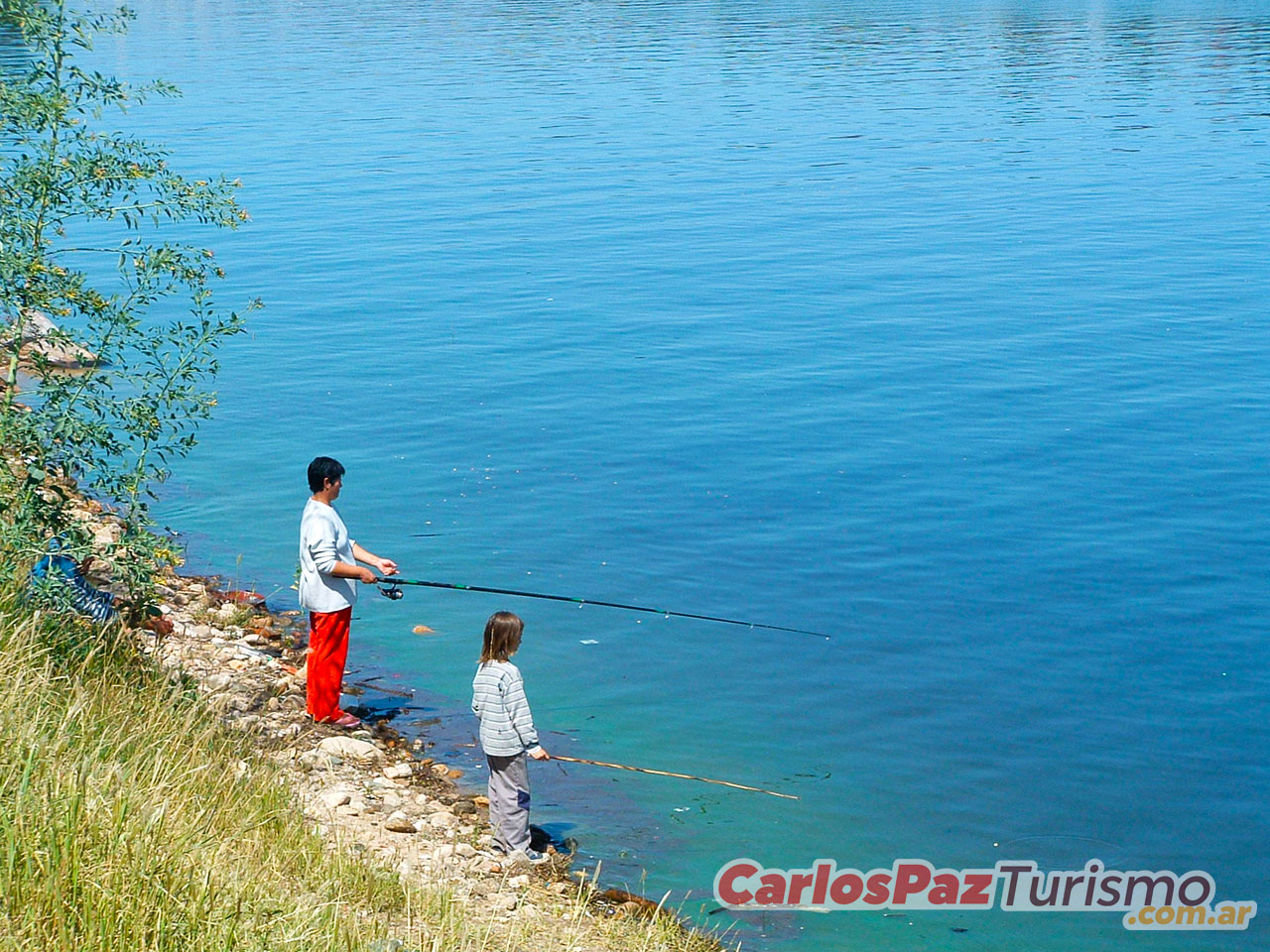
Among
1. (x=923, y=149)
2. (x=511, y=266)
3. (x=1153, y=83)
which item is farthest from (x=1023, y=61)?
(x=511, y=266)

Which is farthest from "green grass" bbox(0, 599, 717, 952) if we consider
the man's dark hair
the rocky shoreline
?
the man's dark hair

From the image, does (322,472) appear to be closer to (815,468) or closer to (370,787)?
(370,787)

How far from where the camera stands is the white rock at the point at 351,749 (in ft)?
31.3

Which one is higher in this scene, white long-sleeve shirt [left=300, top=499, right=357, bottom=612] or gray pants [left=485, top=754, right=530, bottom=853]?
white long-sleeve shirt [left=300, top=499, right=357, bottom=612]

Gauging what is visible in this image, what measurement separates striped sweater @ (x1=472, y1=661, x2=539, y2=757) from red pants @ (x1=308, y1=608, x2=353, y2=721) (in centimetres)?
167

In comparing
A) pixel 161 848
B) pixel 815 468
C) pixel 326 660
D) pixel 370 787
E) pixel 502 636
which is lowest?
pixel 815 468

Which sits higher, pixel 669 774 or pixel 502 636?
pixel 502 636

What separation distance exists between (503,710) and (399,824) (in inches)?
40.7

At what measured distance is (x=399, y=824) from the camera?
335 inches

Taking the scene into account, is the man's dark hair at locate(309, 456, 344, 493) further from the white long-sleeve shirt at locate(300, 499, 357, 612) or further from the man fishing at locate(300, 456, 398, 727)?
the white long-sleeve shirt at locate(300, 499, 357, 612)

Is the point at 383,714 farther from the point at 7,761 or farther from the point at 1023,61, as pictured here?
the point at 1023,61

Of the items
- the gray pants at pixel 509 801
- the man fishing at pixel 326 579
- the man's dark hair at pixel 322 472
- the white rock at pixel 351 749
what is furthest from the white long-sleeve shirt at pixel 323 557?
the gray pants at pixel 509 801

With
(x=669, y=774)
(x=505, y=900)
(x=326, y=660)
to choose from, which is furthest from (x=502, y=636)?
(x=669, y=774)

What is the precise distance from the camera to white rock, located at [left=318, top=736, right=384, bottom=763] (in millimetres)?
9555
